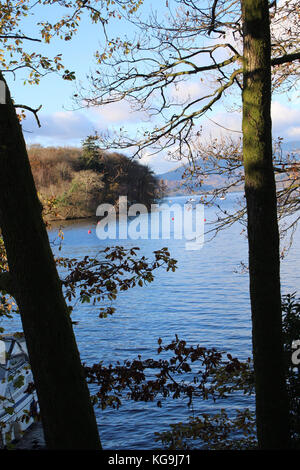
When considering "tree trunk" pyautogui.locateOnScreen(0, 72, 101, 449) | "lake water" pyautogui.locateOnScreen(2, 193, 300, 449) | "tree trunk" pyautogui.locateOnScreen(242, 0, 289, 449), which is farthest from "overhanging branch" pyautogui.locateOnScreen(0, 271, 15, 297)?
"lake water" pyautogui.locateOnScreen(2, 193, 300, 449)

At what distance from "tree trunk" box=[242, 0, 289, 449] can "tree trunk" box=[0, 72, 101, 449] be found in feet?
6.07

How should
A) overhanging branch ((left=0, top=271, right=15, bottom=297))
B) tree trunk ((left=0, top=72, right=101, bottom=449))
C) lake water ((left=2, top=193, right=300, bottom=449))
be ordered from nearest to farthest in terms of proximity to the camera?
tree trunk ((left=0, top=72, right=101, bottom=449))
overhanging branch ((left=0, top=271, right=15, bottom=297))
lake water ((left=2, top=193, right=300, bottom=449))

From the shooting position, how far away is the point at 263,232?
15.1ft

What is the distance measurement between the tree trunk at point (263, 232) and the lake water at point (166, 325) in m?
5.11

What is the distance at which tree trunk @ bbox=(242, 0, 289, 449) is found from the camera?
4.63 metres

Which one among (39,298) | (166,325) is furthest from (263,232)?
(166,325)

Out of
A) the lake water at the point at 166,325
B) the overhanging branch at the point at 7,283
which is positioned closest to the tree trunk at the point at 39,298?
the overhanging branch at the point at 7,283

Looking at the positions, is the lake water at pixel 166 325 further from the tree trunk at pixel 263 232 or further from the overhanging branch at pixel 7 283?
the overhanging branch at pixel 7 283

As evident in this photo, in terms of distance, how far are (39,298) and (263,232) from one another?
Result: 219 centimetres

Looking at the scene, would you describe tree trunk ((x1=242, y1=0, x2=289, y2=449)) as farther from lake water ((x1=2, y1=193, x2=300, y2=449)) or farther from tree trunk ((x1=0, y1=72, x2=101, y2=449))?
lake water ((x1=2, y1=193, x2=300, y2=449))

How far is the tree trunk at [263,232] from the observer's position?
4633mm

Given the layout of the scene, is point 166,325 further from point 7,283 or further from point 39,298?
point 39,298

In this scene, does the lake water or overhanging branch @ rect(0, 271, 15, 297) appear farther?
the lake water

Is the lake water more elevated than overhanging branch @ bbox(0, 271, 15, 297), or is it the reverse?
overhanging branch @ bbox(0, 271, 15, 297)
